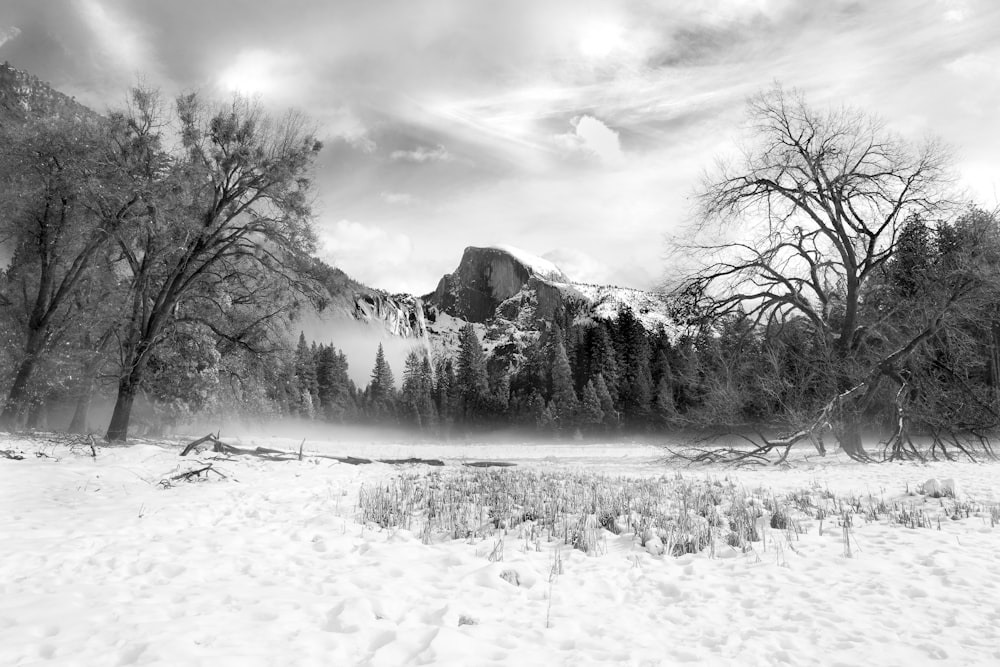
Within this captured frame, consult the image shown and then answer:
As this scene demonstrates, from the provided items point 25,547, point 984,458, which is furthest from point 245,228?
point 984,458

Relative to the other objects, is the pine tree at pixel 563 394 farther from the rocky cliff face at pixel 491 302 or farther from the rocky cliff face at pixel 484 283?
the rocky cliff face at pixel 484 283

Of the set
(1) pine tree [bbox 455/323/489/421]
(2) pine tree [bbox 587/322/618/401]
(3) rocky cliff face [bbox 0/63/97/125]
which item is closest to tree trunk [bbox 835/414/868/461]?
(3) rocky cliff face [bbox 0/63/97/125]

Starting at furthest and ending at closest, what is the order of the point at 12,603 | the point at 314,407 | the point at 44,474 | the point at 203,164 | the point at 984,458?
the point at 314,407 → the point at 203,164 → the point at 984,458 → the point at 44,474 → the point at 12,603

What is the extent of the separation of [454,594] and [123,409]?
55.4 ft

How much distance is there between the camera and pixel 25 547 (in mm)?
5309

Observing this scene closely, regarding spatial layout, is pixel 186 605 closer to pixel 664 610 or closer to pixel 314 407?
pixel 664 610

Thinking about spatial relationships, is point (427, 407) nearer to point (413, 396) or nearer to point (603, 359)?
point (413, 396)

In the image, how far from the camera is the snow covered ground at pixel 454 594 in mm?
3365

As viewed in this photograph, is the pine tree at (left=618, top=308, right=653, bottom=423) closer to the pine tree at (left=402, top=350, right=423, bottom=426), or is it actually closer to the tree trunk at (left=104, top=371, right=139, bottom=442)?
the pine tree at (left=402, top=350, right=423, bottom=426)

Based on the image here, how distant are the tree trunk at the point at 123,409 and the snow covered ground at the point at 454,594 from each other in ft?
31.9

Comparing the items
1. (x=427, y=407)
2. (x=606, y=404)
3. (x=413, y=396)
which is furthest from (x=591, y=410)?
(x=413, y=396)

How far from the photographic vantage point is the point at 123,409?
16781mm

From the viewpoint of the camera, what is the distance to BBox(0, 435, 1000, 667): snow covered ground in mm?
3365

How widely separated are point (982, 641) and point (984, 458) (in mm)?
16473
